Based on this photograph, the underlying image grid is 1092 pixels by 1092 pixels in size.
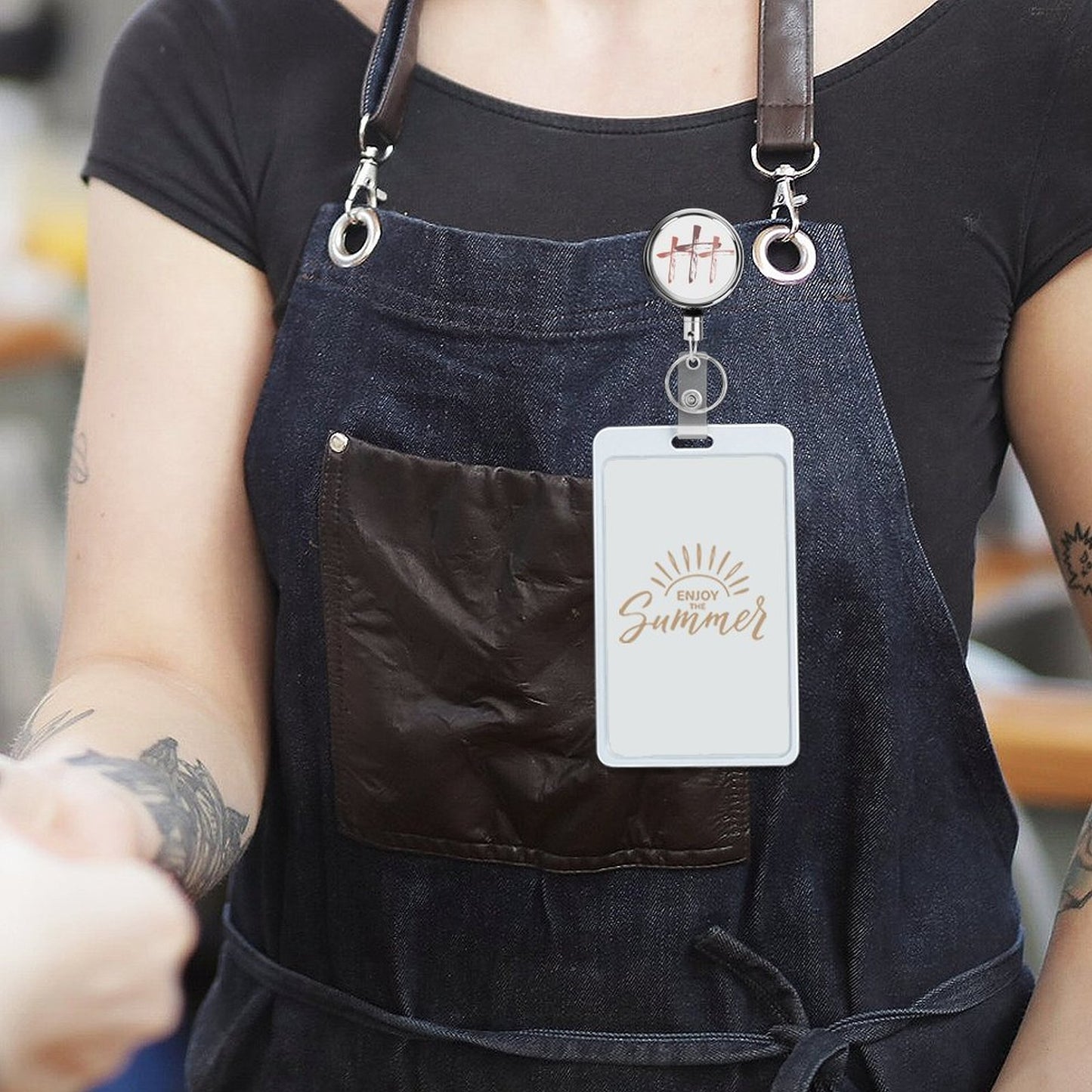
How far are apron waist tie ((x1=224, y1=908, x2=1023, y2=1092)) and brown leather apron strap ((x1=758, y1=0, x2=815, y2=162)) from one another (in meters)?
0.47

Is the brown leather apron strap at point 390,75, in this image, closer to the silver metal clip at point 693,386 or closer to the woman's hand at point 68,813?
the silver metal clip at point 693,386

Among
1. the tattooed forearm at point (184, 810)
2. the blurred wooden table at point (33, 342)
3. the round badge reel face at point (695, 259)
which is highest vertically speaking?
the blurred wooden table at point (33, 342)

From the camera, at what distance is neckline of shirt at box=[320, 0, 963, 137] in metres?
0.96

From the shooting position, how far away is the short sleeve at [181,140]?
1.03 metres

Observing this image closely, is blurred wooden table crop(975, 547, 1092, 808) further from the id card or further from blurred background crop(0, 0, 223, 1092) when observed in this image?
blurred background crop(0, 0, 223, 1092)

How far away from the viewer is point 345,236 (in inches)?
39.3

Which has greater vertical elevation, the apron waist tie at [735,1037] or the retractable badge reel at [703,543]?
the retractable badge reel at [703,543]

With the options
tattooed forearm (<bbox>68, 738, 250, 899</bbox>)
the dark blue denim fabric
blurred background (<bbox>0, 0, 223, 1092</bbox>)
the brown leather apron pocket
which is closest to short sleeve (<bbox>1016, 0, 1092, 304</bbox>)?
the dark blue denim fabric

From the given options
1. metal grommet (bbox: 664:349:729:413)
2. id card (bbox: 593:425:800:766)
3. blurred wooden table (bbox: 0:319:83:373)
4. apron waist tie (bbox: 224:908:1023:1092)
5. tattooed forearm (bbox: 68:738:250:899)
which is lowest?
apron waist tie (bbox: 224:908:1023:1092)

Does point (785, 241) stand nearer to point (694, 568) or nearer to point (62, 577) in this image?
point (694, 568)

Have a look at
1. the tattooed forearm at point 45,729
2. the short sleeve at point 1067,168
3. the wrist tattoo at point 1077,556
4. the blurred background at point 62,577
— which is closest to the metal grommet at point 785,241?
the short sleeve at point 1067,168

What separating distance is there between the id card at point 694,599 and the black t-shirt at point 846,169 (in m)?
0.11

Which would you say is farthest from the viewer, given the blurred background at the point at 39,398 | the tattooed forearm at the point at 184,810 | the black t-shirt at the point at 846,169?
the blurred background at the point at 39,398

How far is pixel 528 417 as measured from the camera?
946 millimetres
